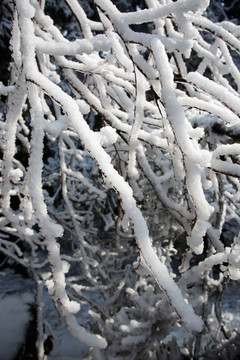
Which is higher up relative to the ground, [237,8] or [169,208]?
[237,8]

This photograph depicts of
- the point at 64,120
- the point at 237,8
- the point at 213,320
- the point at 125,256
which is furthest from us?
the point at 237,8

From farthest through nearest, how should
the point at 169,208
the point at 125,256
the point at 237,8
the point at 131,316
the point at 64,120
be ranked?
the point at 237,8 < the point at 125,256 < the point at 131,316 < the point at 169,208 < the point at 64,120

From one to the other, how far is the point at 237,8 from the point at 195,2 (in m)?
13.1

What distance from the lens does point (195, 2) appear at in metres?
0.80

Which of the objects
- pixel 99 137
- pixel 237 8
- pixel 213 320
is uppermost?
pixel 237 8

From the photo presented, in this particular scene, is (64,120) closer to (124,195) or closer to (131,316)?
(124,195)

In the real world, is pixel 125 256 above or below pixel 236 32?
below

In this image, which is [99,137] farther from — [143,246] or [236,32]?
[236,32]

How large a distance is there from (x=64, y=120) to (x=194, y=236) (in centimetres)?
55

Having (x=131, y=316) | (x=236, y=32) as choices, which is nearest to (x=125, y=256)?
(x=131, y=316)

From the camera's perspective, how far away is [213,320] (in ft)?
17.9

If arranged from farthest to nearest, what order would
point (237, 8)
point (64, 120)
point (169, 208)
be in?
point (237, 8)
point (169, 208)
point (64, 120)

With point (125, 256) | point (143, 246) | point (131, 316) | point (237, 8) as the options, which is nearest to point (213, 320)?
point (125, 256)

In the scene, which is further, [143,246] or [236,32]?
[236,32]
